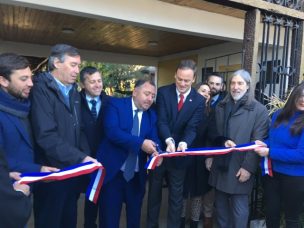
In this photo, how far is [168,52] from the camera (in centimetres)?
1142

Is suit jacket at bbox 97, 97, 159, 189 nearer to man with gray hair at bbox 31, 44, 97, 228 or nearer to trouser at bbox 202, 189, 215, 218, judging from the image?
man with gray hair at bbox 31, 44, 97, 228

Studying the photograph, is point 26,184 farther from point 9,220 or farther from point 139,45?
point 139,45

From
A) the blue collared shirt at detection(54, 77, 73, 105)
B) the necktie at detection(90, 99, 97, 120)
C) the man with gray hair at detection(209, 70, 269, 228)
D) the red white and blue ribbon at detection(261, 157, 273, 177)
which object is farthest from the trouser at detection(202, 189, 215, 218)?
the blue collared shirt at detection(54, 77, 73, 105)

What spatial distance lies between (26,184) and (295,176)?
234 cm

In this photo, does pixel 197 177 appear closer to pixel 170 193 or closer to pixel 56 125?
pixel 170 193

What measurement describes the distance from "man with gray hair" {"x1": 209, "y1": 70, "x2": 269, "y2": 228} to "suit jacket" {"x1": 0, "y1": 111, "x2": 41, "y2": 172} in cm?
183

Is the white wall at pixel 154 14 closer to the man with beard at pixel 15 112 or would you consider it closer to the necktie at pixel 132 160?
the necktie at pixel 132 160

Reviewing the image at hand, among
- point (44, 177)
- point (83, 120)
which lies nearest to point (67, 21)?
point (83, 120)

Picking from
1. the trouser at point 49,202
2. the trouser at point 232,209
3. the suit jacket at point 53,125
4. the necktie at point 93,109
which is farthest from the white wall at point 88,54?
the trouser at point 232,209

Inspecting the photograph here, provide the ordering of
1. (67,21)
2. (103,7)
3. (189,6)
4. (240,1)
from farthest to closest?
1. (67,21)
2. (189,6)
3. (103,7)
4. (240,1)

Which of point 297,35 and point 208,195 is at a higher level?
point 297,35

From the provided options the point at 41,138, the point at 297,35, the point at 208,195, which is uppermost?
the point at 297,35

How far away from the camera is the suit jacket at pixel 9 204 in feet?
5.59

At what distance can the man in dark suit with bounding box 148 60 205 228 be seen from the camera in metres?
3.29
